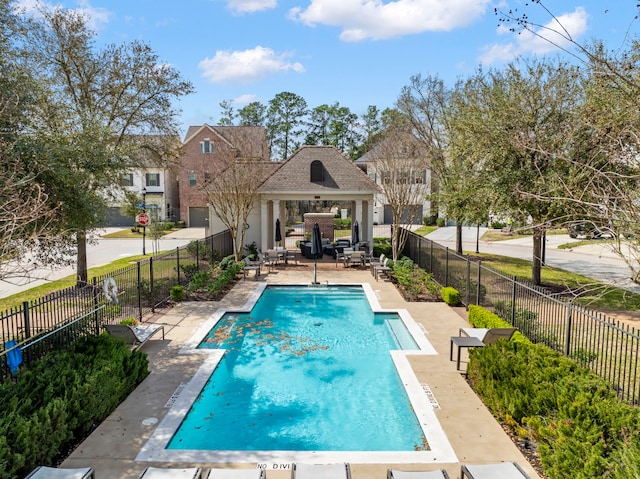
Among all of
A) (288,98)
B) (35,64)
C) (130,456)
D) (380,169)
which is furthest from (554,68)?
(288,98)

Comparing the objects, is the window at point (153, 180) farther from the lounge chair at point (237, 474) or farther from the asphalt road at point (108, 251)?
the lounge chair at point (237, 474)

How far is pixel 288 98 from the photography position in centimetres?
7081

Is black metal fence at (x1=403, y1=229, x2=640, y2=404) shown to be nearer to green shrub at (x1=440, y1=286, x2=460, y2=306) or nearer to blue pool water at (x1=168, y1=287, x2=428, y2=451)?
green shrub at (x1=440, y1=286, x2=460, y2=306)

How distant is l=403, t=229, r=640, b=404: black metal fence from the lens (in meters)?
8.12

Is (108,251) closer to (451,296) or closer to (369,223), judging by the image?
(369,223)

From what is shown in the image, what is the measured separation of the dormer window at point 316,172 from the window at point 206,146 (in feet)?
84.0

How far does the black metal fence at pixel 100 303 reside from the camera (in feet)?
27.4

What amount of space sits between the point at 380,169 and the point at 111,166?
44.6ft

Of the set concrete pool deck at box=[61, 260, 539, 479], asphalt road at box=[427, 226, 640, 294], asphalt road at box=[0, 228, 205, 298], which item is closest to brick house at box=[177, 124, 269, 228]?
asphalt road at box=[0, 228, 205, 298]

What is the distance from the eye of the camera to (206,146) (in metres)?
48.6

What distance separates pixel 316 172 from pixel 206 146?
1046 inches

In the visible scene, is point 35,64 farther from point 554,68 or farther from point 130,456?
point 554,68

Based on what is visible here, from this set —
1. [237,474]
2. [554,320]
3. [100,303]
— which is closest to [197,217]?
[100,303]

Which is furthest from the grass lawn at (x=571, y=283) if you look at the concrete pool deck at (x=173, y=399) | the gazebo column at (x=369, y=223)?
the gazebo column at (x=369, y=223)
